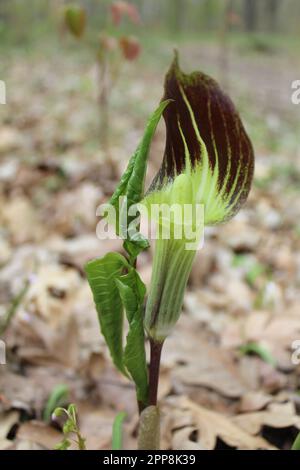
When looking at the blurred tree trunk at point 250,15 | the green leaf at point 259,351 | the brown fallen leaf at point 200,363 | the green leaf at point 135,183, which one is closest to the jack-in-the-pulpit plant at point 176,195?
the green leaf at point 135,183

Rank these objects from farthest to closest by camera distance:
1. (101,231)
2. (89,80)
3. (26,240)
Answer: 1. (89,80)
2. (26,240)
3. (101,231)

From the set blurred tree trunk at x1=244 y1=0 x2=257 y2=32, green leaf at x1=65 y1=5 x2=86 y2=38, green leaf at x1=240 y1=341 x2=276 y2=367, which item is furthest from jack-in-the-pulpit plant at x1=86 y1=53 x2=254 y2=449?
blurred tree trunk at x1=244 y1=0 x2=257 y2=32

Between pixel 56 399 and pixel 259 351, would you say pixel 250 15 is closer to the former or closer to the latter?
A: pixel 259 351

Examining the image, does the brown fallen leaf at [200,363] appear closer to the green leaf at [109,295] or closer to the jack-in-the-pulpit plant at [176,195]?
the green leaf at [109,295]

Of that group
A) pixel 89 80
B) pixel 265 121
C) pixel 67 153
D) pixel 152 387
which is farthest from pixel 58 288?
pixel 265 121

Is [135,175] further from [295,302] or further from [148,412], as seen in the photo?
[295,302]
